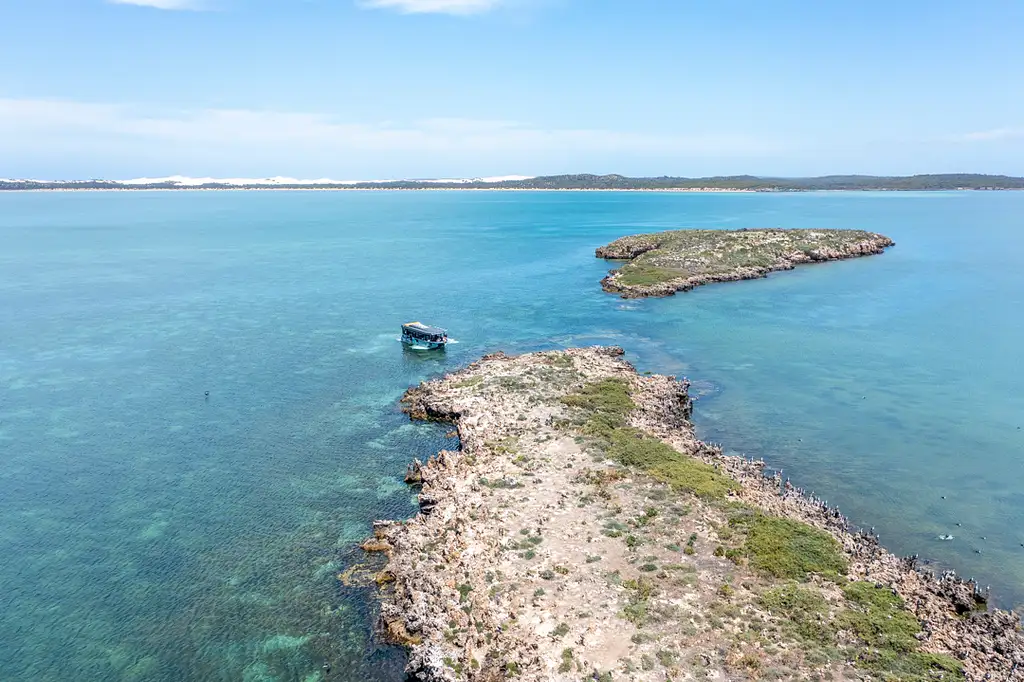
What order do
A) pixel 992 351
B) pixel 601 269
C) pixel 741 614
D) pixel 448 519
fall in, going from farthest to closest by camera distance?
pixel 601 269
pixel 992 351
pixel 448 519
pixel 741 614

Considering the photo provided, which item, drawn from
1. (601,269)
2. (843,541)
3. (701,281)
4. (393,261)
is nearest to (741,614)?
(843,541)

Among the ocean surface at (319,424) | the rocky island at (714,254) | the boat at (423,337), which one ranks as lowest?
the ocean surface at (319,424)

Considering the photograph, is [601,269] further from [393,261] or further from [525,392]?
[525,392]

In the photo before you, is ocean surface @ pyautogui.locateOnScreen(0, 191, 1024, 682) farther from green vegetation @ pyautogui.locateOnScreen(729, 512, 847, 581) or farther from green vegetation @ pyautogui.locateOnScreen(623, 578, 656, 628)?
green vegetation @ pyautogui.locateOnScreen(623, 578, 656, 628)

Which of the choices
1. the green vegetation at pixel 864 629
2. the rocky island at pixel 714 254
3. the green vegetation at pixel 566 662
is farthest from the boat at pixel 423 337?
the green vegetation at pixel 864 629

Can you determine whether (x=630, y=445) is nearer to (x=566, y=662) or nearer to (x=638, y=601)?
(x=638, y=601)

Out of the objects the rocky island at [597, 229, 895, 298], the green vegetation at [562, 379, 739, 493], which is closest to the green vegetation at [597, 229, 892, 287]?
the rocky island at [597, 229, 895, 298]

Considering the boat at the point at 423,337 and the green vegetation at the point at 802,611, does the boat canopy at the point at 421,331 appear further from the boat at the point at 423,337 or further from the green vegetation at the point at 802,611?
the green vegetation at the point at 802,611
